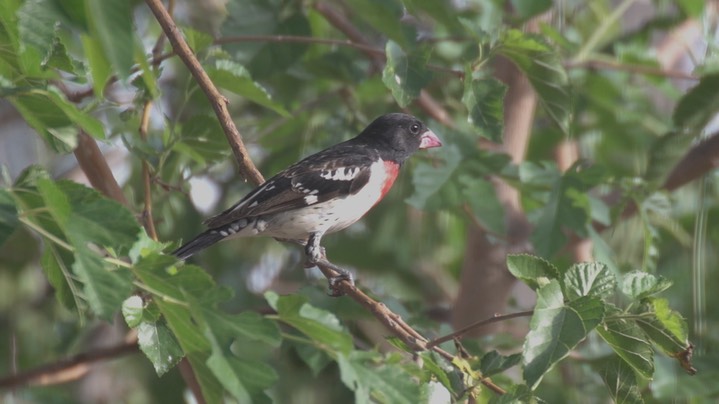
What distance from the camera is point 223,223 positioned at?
3834 mm

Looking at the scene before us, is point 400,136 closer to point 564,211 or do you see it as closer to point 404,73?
point 564,211

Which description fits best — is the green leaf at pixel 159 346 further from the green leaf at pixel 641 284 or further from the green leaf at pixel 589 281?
the green leaf at pixel 641 284

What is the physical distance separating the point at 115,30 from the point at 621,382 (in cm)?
174

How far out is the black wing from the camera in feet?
12.6

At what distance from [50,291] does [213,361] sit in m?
3.55

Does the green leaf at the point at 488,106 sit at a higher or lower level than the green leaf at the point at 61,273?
lower

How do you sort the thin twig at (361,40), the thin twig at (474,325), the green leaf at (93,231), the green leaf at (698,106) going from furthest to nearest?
1. the thin twig at (361,40)
2. the green leaf at (698,106)
3. the thin twig at (474,325)
4. the green leaf at (93,231)

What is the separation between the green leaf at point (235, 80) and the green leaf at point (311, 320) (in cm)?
138

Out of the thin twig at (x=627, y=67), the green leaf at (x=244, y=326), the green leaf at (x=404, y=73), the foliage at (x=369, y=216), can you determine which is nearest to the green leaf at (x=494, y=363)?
the foliage at (x=369, y=216)

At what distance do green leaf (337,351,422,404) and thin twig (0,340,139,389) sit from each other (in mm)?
2010

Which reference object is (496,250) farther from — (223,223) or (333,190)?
(223,223)

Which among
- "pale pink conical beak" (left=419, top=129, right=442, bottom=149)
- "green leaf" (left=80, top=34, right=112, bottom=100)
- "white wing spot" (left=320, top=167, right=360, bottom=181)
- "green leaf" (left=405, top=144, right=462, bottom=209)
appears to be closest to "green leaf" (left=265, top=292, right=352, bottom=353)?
"green leaf" (left=80, top=34, right=112, bottom=100)

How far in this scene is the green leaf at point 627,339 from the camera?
2.58m

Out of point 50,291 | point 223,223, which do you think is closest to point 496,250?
point 223,223
